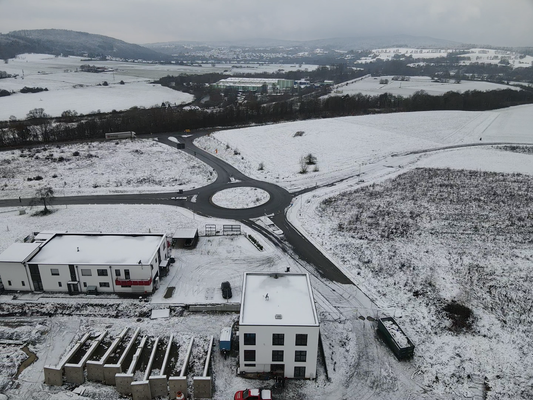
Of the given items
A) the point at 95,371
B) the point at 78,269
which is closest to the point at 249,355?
the point at 95,371

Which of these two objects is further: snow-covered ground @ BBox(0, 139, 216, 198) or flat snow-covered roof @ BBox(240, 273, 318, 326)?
snow-covered ground @ BBox(0, 139, 216, 198)

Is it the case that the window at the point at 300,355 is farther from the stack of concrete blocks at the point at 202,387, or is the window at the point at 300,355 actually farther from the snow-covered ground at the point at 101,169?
the snow-covered ground at the point at 101,169

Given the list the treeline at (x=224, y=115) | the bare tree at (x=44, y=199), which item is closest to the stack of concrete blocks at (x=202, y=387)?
the bare tree at (x=44, y=199)

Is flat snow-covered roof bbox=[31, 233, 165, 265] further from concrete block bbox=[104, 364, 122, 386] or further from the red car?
the red car

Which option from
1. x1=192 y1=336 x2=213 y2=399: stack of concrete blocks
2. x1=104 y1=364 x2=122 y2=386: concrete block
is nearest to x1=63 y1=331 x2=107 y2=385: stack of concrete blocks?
x1=104 y1=364 x2=122 y2=386: concrete block

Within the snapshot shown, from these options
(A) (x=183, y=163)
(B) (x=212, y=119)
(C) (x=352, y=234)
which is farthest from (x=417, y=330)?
(B) (x=212, y=119)

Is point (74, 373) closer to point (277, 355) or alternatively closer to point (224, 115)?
point (277, 355)

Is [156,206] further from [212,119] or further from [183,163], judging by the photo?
[212,119]
